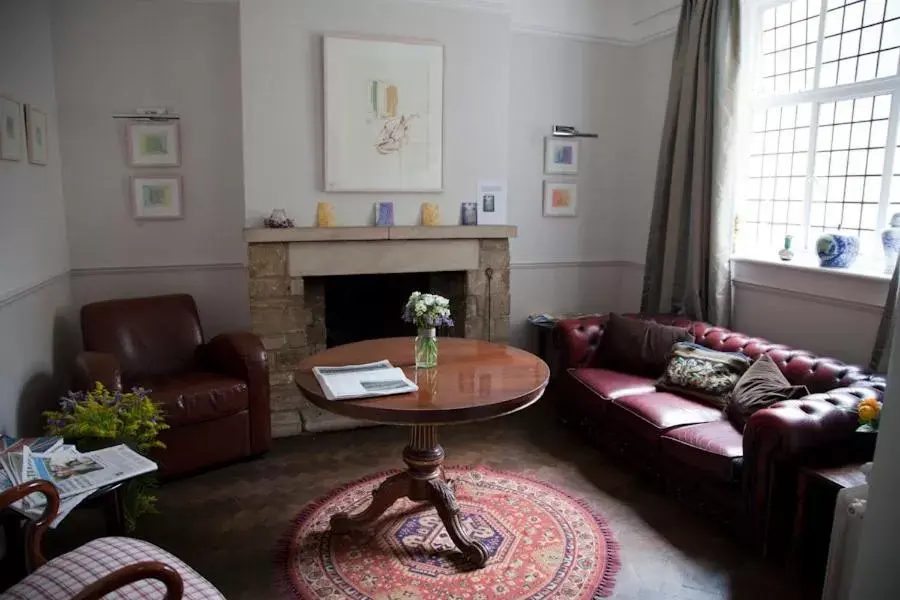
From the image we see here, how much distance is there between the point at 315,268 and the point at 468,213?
1115 mm

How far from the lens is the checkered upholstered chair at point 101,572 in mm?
1429

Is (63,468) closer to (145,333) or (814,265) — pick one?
(145,333)

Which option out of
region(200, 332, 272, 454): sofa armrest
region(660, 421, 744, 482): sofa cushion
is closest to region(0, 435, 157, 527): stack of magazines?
region(200, 332, 272, 454): sofa armrest

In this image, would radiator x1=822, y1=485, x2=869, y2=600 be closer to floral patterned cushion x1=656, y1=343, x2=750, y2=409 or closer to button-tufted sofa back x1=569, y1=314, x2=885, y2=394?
button-tufted sofa back x1=569, y1=314, x2=885, y2=394

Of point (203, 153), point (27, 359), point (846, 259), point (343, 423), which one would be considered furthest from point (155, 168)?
point (846, 259)

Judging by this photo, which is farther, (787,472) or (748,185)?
(748,185)

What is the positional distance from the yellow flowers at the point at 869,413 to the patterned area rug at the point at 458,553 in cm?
109

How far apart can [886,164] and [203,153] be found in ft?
13.0

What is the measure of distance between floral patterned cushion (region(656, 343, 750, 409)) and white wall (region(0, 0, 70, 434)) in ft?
10.6

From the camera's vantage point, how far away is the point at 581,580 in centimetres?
240

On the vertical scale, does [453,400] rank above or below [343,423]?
above

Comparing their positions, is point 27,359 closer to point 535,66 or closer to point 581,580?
point 581,580

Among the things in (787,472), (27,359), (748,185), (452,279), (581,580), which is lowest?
(581,580)

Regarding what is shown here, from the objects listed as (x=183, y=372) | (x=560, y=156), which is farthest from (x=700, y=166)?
(x=183, y=372)
